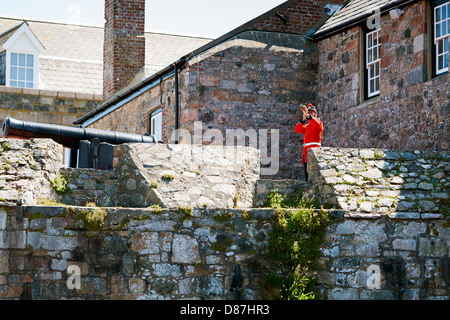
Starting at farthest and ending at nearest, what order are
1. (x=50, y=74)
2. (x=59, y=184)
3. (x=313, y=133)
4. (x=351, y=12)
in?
(x=50, y=74) < (x=351, y=12) < (x=313, y=133) < (x=59, y=184)

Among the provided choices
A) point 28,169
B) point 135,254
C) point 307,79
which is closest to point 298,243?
point 135,254

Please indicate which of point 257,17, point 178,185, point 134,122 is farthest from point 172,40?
point 178,185

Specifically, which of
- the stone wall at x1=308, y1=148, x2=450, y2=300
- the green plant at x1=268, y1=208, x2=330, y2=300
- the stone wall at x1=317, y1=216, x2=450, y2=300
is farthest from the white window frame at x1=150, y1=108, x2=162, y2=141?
the stone wall at x1=317, y1=216, x2=450, y2=300

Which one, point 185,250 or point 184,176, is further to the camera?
point 184,176

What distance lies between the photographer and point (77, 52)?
28.2 metres

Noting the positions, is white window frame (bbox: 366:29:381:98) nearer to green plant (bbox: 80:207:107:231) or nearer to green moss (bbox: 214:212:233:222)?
green moss (bbox: 214:212:233:222)

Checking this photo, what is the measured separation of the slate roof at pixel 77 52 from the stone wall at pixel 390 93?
25.9 feet

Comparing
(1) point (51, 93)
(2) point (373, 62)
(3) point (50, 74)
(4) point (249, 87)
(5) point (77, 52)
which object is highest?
(5) point (77, 52)

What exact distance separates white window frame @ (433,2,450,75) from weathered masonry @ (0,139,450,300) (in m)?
2.54

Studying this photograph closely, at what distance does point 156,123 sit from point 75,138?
15.1ft

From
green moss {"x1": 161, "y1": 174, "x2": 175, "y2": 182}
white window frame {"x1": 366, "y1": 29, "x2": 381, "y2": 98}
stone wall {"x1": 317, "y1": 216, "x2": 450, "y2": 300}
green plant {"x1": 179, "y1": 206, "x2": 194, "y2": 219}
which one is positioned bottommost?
stone wall {"x1": 317, "y1": 216, "x2": 450, "y2": 300}

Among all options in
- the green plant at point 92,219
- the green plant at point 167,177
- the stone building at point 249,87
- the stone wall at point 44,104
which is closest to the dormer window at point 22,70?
the stone wall at point 44,104

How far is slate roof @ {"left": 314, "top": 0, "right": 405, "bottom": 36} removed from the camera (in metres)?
17.6

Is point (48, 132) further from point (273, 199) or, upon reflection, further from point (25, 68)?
point (25, 68)
